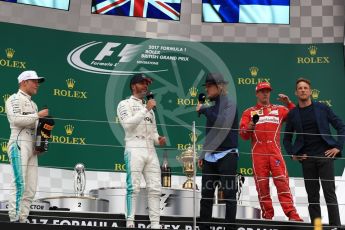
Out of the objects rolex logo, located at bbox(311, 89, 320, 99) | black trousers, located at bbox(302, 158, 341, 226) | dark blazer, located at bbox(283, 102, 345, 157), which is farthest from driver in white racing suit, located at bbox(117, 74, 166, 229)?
rolex logo, located at bbox(311, 89, 320, 99)

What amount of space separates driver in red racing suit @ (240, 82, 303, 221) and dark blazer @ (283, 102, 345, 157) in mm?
190

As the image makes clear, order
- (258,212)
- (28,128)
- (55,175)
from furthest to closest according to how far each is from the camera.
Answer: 1. (55,175)
2. (258,212)
3. (28,128)

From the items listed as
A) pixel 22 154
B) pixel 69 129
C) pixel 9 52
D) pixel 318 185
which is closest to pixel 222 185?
pixel 318 185

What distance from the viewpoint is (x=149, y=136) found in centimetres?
659

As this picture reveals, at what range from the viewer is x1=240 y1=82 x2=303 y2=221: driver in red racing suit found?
6.95 meters

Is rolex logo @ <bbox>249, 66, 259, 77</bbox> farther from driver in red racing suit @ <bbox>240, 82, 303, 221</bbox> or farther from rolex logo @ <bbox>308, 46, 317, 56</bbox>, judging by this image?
driver in red racing suit @ <bbox>240, 82, 303, 221</bbox>

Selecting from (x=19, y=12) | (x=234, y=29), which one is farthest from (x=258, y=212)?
(x=19, y=12)

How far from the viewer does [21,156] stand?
6.20 meters

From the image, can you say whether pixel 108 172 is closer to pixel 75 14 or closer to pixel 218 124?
pixel 75 14

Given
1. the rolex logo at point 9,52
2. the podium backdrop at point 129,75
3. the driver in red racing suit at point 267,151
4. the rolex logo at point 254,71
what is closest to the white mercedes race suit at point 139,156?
the driver in red racing suit at point 267,151

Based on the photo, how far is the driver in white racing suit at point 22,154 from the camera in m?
6.07

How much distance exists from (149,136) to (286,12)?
3.73 metres

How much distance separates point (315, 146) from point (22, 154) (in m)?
2.34

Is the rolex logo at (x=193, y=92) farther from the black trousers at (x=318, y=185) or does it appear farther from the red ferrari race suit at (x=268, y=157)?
the black trousers at (x=318, y=185)
